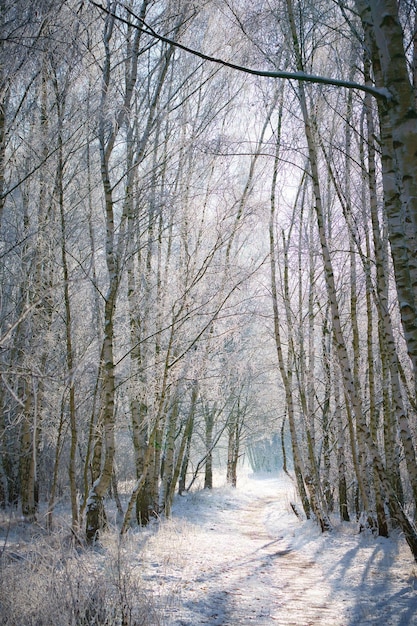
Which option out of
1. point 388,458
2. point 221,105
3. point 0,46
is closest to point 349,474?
point 388,458

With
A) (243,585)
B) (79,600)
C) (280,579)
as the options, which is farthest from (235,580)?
(79,600)

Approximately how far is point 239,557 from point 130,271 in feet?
15.9

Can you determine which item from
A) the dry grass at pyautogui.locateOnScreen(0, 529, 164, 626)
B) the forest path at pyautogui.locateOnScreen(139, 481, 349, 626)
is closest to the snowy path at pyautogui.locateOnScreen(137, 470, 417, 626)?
the forest path at pyautogui.locateOnScreen(139, 481, 349, 626)

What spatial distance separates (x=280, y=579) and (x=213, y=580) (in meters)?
0.88

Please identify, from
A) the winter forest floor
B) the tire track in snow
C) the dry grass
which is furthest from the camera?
the tire track in snow

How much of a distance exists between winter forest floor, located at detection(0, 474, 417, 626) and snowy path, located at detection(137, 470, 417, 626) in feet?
0.04

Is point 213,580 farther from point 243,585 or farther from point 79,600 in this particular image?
point 79,600

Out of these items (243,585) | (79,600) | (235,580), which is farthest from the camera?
(235,580)

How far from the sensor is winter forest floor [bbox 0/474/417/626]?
3.34m

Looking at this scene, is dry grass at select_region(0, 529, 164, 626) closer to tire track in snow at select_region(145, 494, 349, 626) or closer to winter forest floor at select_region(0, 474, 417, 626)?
winter forest floor at select_region(0, 474, 417, 626)

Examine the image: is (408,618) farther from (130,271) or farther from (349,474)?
(349,474)

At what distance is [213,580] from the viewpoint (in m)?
5.00

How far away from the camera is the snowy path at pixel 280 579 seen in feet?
12.8

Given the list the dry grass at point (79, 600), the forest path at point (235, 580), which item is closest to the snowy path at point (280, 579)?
the forest path at point (235, 580)
